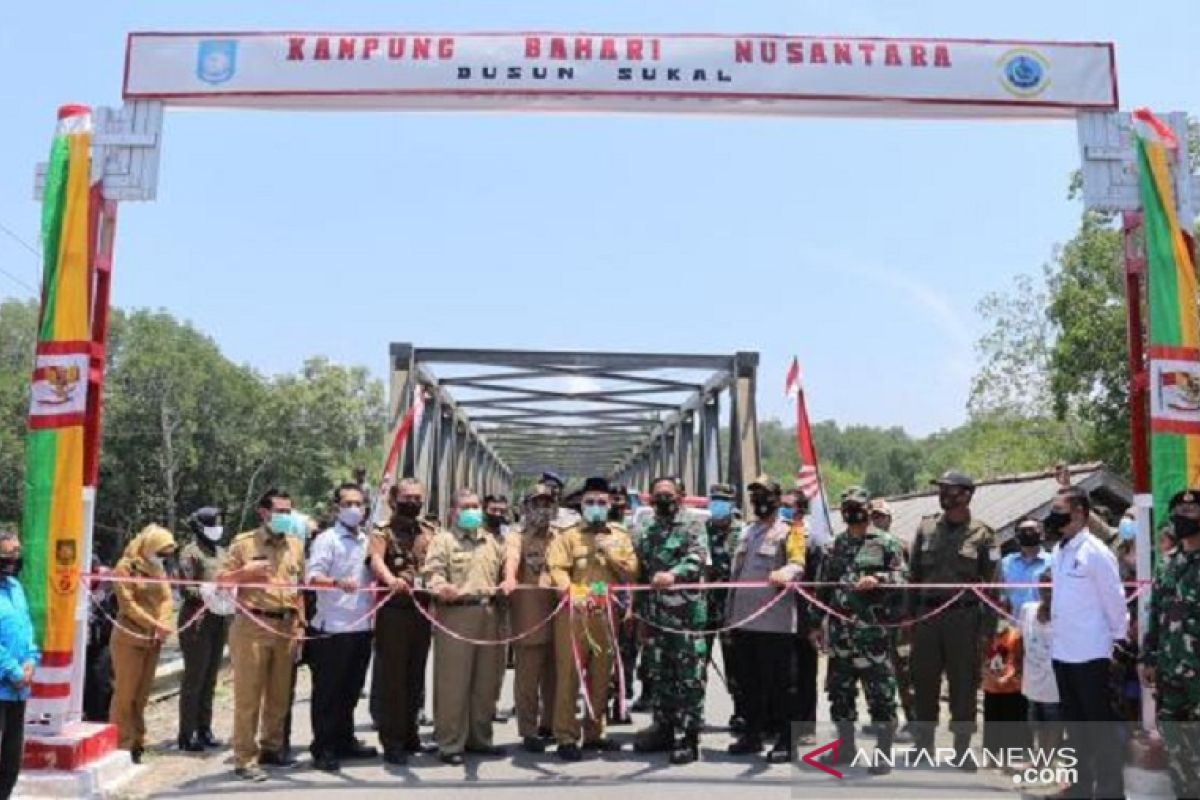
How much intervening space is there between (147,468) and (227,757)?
4038 centimetres

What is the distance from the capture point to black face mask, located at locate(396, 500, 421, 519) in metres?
6.81

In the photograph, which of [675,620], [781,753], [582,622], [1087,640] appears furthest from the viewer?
[582,622]

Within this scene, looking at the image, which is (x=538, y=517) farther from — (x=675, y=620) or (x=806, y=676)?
(x=806, y=676)

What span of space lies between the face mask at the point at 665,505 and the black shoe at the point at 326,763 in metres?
2.49

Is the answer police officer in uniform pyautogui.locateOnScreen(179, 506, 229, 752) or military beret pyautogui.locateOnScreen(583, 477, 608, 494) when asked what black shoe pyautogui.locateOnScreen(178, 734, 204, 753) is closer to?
police officer in uniform pyautogui.locateOnScreen(179, 506, 229, 752)

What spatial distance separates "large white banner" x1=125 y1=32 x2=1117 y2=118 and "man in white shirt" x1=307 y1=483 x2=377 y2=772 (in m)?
2.56

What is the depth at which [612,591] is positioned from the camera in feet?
21.8

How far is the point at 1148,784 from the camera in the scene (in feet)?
17.7

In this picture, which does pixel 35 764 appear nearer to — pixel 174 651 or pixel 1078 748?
pixel 1078 748

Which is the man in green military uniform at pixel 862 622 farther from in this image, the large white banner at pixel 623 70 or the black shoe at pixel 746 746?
the large white banner at pixel 623 70

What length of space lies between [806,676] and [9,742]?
15.7ft

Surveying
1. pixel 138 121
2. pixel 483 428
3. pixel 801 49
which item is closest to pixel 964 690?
pixel 801 49

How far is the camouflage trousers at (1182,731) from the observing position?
15.7ft

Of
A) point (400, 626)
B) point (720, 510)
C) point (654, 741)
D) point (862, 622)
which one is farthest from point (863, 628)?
point (400, 626)
